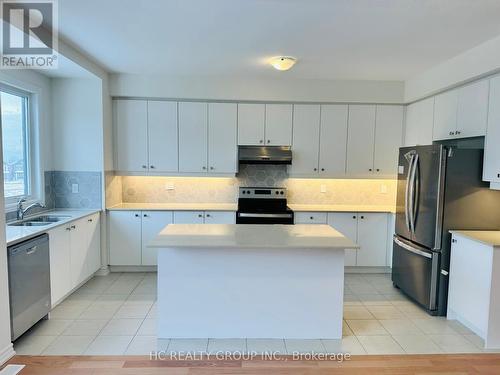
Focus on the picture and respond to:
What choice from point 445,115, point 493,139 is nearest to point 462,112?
point 445,115

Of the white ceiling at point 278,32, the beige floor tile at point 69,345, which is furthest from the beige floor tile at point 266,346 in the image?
the white ceiling at point 278,32

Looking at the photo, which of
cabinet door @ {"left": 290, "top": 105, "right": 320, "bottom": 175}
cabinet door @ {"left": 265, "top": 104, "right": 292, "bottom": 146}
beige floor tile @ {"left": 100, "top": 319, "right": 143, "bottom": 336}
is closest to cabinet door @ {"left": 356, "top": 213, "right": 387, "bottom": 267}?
cabinet door @ {"left": 290, "top": 105, "right": 320, "bottom": 175}

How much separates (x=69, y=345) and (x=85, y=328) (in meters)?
0.26

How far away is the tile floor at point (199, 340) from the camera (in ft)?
8.42

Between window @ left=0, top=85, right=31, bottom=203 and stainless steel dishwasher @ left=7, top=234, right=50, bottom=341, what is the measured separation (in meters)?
0.98

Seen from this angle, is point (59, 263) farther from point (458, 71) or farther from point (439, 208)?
point (458, 71)

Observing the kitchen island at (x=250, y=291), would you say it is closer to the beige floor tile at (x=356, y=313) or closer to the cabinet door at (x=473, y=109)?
the beige floor tile at (x=356, y=313)

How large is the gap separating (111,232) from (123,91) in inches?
70.8

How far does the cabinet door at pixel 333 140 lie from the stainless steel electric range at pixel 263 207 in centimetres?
69

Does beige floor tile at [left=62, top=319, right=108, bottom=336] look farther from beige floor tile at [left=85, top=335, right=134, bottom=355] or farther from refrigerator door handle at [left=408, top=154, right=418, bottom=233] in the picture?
refrigerator door handle at [left=408, top=154, right=418, bottom=233]

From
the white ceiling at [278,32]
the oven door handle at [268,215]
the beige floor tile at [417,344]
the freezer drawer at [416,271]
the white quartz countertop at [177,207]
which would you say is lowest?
the beige floor tile at [417,344]

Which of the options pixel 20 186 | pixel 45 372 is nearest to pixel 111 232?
pixel 20 186

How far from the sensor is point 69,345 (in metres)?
2.60

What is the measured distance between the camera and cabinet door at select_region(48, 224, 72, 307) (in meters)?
3.04
